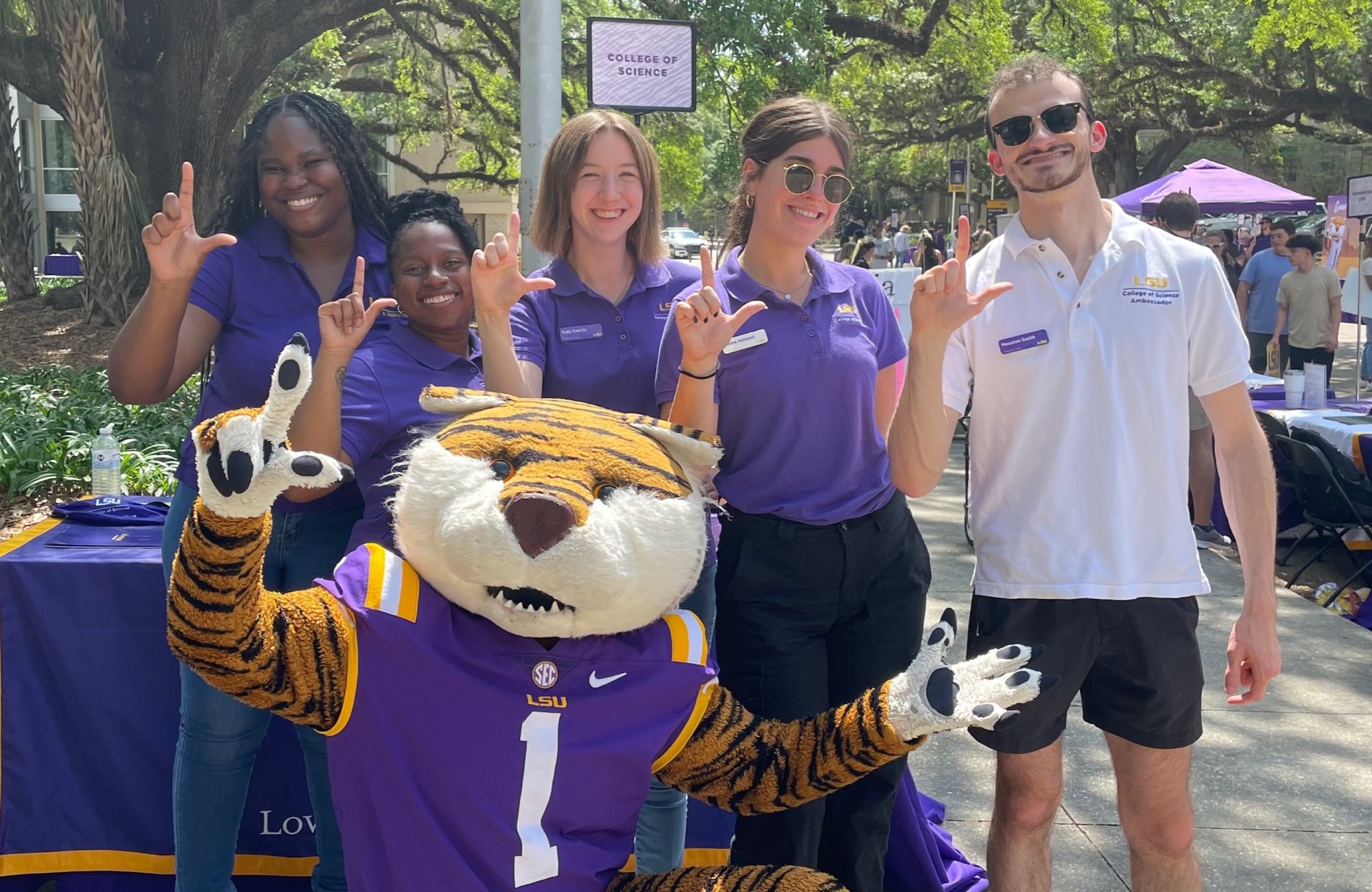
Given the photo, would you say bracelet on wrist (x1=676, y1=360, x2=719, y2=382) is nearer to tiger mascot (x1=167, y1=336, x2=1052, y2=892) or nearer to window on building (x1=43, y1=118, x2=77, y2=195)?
tiger mascot (x1=167, y1=336, x2=1052, y2=892)

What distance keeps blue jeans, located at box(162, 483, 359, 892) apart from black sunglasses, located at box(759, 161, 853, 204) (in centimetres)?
132

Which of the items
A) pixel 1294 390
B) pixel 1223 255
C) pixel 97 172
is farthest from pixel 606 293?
pixel 1223 255

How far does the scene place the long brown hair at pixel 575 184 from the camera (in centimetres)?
291

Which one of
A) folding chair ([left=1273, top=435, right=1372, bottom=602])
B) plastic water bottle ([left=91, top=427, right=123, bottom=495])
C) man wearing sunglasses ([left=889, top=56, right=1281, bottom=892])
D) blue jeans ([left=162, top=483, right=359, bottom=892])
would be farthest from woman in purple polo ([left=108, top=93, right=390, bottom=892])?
folding chair ([left=1273, top=435, right=1372, bottom=602])

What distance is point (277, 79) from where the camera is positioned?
62.8 ft

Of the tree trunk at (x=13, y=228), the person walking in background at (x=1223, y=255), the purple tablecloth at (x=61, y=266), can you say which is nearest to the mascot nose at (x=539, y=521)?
the tree trunk at (x=13, y=228)

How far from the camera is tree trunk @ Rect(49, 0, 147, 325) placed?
9.17 m

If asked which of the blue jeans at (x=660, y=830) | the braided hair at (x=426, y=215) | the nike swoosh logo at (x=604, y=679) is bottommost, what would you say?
the blue jeans at (x=660, y=830)

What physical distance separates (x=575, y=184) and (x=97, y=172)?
8.31 metres

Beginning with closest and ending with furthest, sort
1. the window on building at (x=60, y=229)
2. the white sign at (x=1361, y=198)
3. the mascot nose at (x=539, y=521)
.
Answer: the mascot nose at (x=539, y=521) < the white sign at (x=1361, y=198) < the window on building at (x=60, y=229)

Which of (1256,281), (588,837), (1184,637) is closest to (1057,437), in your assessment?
(1184,637)

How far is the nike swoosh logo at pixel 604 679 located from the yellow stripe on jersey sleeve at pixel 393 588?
318mm

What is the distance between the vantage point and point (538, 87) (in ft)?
20.8

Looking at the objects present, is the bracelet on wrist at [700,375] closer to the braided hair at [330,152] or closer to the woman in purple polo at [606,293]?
the woman in purple polo at [606,293]
